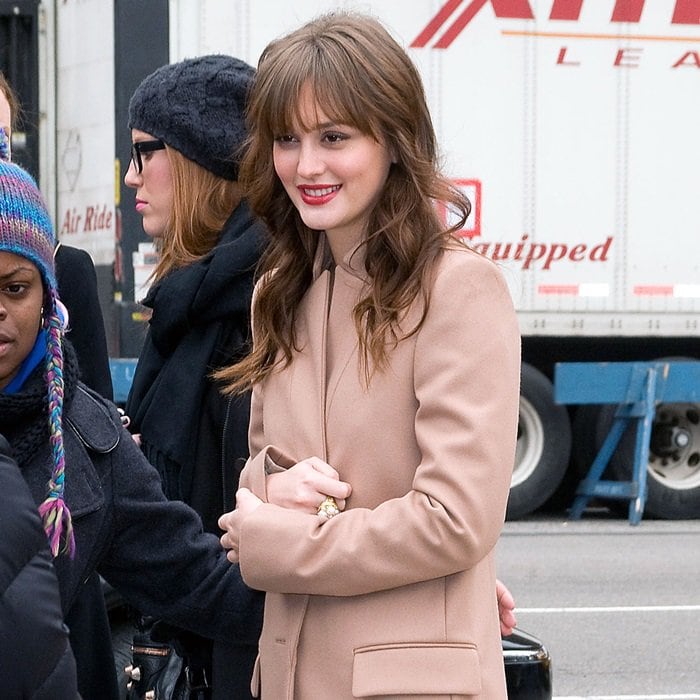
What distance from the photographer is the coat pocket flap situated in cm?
216

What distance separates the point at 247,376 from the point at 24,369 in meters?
0.42

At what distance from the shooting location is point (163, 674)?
315cm

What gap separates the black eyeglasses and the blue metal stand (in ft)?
23.8

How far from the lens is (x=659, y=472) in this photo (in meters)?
11.0

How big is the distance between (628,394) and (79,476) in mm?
8570

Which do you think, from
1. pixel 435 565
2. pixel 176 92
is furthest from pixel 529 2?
pixel 435 565

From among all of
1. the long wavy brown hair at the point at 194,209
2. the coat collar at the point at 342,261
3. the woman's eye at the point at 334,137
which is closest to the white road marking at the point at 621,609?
the long wavy brown hair at the point at 194,209

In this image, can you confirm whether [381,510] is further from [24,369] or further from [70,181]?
[70,181]

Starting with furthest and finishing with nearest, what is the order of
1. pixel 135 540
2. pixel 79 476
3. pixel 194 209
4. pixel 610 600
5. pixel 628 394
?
pixel 628 394
pixel 610 600
pixel 194 209
pixel 135 540
pixel 79 476

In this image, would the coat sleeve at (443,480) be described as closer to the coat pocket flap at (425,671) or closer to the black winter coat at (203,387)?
the coat pocket flap at (425,671)

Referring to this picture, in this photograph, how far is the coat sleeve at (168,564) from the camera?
239 centimetres

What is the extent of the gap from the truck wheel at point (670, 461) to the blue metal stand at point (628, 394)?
118mm

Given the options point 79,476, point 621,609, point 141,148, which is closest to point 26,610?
point 79,476

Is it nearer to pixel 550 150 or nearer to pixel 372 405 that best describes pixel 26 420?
pixel 372 405
